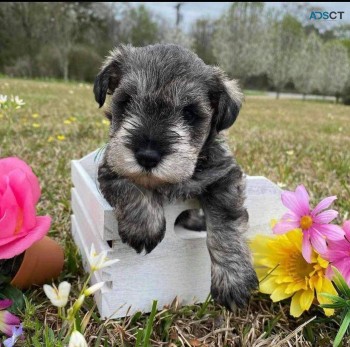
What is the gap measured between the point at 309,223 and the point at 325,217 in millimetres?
62

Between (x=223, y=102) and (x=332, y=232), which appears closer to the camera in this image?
(x=332, y=232)

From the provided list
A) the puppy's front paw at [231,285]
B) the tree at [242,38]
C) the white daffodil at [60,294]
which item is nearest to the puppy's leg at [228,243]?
the puppy's front paw at [231,285]

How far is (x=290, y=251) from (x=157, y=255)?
554 mm

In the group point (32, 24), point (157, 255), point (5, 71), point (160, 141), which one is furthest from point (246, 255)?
point (32, 24)

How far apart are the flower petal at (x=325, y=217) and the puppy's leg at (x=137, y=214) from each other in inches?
22.8

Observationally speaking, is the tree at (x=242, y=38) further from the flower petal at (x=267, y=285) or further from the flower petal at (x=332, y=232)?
the flower petal at (x=332, y=232)

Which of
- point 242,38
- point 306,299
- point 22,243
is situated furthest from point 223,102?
point 242,38

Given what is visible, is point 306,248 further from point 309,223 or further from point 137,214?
point 137,214

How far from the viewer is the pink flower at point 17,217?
1.52 meters

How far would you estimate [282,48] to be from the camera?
21.8 meters

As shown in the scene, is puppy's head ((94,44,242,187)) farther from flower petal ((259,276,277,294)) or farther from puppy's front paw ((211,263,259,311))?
flower petal ((259,276,277,294))

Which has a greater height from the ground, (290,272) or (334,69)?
(290,272)

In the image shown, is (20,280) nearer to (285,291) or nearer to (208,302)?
(208,302)

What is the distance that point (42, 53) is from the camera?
928 inches
